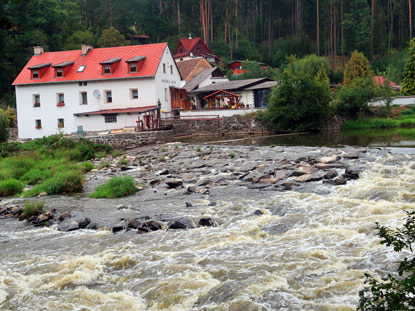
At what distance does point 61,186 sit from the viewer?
20.2m

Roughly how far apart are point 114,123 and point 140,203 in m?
27.8

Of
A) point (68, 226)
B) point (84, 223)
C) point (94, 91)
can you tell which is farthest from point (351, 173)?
point (94, 91)

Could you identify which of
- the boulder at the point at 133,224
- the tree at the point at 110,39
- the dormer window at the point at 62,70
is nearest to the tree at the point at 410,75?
the dormer window at the point at 62,70

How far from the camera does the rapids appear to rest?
8180mm

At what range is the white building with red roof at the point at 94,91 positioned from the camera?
44.4 m

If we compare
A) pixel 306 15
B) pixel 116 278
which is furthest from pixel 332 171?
pixel 306 15

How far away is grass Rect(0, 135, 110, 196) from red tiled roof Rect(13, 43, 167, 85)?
39.2 feet

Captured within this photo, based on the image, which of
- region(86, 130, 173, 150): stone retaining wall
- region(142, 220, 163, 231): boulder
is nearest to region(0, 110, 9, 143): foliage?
region(86, 130, 173, 150): stone retaining wall

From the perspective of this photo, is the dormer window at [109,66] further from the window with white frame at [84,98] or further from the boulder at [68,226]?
the boulder at [68,226]

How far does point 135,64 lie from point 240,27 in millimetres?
57411

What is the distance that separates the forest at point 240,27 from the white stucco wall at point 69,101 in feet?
51.2

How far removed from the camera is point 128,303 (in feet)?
26.9

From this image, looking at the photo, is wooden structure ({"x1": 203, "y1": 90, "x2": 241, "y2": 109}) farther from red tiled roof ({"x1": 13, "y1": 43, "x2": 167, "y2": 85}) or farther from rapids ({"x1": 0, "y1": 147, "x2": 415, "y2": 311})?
rapids ({"x1": 0, "y1": 147, "x2": 415, "y2": 311})

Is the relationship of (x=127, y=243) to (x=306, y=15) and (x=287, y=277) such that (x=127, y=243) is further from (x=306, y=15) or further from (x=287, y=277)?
(x=306, y=15)
